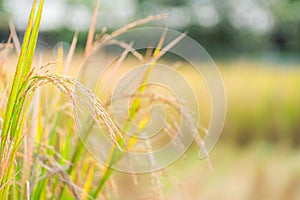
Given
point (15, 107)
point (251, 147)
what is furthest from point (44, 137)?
point (251, 147)

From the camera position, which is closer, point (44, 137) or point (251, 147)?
point (44, 137)

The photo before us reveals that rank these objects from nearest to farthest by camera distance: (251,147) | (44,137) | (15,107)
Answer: (15,107), (44,137), (251,147)

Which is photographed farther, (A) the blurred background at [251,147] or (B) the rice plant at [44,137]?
(A) the blurred background at [251,147]

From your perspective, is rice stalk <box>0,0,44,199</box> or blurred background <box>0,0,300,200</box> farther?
blurred background <box>0,0,300,200</box>

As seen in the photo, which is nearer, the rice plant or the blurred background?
the rice plant

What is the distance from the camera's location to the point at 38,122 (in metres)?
1.19

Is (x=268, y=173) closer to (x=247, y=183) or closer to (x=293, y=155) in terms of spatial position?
(x=247, y=183)

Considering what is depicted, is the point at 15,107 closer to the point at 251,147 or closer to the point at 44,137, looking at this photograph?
the point at 44,137

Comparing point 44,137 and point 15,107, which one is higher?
point 15,107

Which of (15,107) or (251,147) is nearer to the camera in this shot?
(15,107)

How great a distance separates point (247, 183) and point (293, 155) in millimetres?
726

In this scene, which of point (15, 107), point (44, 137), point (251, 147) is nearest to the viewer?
point (15, 107)

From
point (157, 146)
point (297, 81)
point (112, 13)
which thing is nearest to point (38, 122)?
point (157, 146)

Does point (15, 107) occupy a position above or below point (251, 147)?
above
